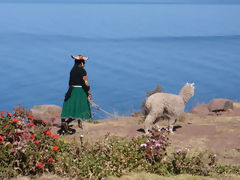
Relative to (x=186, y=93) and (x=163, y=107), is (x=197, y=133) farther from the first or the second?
(x=163, y=107)

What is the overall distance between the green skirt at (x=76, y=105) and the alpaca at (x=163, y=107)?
5.70 feet

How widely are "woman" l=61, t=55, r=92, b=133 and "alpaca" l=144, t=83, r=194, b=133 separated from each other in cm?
170

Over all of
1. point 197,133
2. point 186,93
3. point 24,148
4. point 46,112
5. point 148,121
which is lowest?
point 197,133

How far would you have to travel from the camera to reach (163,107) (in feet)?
35.1

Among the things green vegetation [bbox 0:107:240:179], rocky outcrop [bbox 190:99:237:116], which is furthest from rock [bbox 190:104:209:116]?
green vegetation [bbox 0:107:240:179]

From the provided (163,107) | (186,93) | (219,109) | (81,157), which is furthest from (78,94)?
(219,109)

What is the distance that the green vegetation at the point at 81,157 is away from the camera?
736cm

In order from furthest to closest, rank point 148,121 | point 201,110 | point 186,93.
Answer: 1. point 201,110
2. point 186,93
3. point 148,121

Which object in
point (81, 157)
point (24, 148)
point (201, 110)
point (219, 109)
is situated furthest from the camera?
point (201, 110)

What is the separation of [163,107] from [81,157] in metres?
3.46

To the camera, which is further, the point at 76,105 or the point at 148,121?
the point at 76,105

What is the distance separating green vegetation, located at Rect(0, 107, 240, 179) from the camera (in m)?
7.36

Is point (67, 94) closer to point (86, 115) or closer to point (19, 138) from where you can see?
point (86, 115)

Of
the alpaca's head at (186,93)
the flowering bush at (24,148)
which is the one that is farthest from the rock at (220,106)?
the flowering bush at (24,148)
